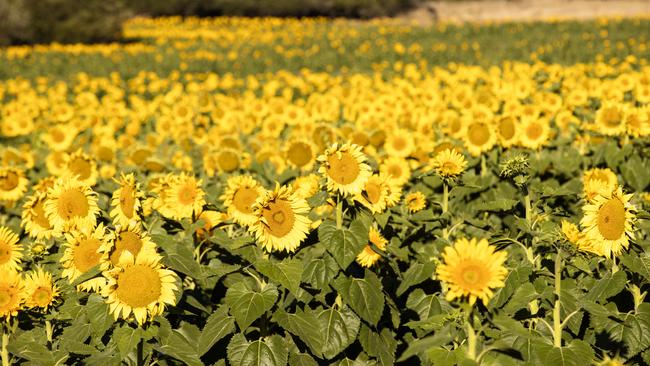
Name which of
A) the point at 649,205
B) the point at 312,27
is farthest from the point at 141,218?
the point at 312,27

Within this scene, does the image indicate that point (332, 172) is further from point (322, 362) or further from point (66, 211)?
point (66, 211)

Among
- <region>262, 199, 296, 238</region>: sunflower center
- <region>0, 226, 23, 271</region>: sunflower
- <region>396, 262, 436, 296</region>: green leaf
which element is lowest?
<region>396, 262, 436, 296</region>: green leaf

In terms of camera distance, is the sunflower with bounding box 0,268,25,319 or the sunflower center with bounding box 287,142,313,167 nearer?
the sunflower with bounding box 0,268,25,319

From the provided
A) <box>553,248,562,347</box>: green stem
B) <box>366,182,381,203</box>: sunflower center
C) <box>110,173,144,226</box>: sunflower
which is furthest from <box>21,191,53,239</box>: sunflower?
<box>553,248,562,347</box>: green stem

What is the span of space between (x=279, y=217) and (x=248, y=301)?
18.5 inches

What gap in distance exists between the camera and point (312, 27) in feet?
110

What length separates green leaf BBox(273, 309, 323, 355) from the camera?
10.7ft

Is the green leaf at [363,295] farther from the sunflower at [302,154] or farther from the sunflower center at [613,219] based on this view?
the sunflower at [302,154]

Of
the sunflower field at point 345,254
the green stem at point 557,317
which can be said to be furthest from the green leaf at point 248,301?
the green stem at point 557,317

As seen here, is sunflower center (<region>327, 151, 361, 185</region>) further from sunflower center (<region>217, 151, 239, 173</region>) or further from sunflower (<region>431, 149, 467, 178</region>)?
sunflower center (<region>217, 151, 239, 173</region>)

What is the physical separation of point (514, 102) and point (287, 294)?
15.2ft

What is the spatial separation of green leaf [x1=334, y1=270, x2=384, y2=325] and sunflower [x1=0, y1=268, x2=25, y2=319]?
1.60m

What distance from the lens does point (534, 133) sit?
6.08 metres

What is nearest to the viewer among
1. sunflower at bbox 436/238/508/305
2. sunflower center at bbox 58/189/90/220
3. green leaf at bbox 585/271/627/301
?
sunflower at bbox 436/238/508/305
